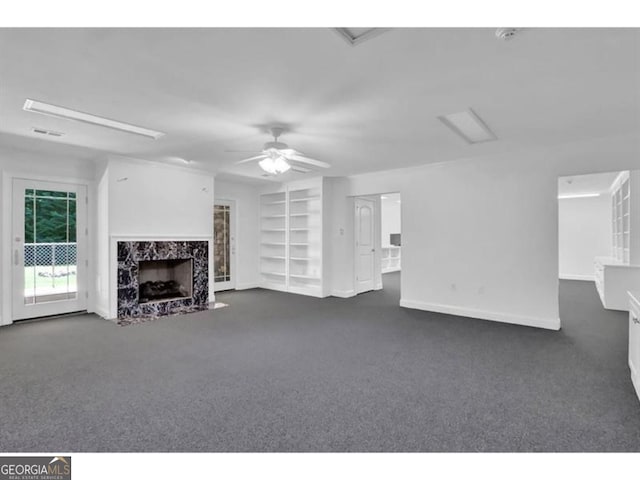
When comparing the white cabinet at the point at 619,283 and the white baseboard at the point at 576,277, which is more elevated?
the white cabinet at the point at 619,283

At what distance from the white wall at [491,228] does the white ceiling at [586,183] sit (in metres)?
2.54

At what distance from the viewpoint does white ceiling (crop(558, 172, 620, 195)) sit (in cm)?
679

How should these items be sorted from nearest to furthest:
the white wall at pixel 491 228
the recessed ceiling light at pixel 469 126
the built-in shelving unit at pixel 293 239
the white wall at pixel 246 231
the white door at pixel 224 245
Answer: the recessed ceiling light at pixel 469 126 → the white wall at pixel 491 228 → the built-in shelving unit at pixel 293 239 → the white door at pixel 224 245 → the white wall at pixel 246 231

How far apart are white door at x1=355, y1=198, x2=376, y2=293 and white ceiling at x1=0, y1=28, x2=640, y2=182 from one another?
3137 mm

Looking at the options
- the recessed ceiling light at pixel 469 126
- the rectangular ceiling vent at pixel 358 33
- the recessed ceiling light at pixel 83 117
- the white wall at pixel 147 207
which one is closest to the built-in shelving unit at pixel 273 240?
the white wall at pixel 147 207

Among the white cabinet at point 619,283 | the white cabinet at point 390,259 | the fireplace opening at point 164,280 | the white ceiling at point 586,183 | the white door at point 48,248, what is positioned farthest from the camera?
the white cabinet at point 390,259

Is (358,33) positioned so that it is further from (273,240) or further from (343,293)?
(273,240)

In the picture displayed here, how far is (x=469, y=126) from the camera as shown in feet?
12.4

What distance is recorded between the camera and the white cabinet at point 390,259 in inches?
442

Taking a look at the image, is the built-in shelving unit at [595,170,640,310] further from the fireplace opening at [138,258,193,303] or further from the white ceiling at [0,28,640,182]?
the fireplace opening at [138,258,193,303]

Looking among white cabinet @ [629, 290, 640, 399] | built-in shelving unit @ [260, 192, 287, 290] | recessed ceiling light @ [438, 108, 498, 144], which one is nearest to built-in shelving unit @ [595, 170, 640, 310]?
recessed ceiling light @ [438, 108, 498, 144]

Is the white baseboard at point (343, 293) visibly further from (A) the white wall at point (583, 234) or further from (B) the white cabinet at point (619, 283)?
(A) the white wall at point (583, 234)
